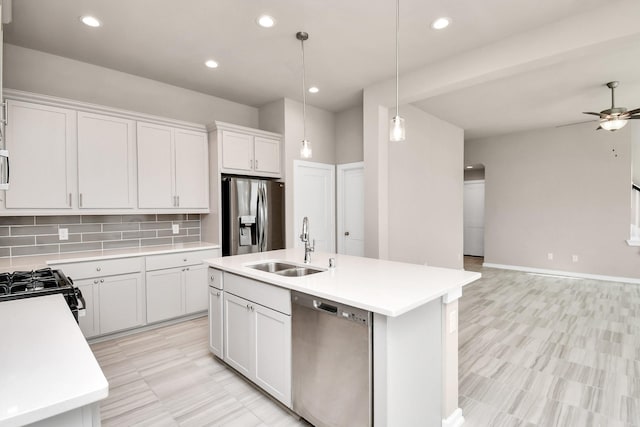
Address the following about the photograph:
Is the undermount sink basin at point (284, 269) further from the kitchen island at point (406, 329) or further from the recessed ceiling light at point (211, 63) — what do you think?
the recessed ceiling light at point (211, 63)

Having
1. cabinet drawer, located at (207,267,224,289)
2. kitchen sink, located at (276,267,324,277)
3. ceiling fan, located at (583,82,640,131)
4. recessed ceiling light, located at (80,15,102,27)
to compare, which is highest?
recessed ceiling light, located at (80,15,102,27)

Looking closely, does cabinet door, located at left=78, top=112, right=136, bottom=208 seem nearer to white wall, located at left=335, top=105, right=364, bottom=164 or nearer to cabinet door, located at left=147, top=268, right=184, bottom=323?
cabinet door, located at left=147, top=268, right=184, bottom=323

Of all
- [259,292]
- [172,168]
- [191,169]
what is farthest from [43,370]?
[191,169]

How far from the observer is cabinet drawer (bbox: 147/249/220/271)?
3451 millimetres

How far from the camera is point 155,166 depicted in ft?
12.1

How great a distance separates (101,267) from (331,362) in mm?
2614

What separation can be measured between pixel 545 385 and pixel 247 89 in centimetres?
446

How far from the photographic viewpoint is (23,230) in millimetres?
3137

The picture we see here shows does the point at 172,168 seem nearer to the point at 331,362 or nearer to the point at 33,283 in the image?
the point at 33,283

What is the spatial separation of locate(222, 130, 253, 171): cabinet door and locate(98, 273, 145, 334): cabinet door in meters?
1.69

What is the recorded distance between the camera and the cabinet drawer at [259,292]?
1.99 m

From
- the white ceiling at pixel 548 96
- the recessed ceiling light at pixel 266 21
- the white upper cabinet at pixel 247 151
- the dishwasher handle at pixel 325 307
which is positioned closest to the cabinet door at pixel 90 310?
the white upper cabinet at pixel 247 151

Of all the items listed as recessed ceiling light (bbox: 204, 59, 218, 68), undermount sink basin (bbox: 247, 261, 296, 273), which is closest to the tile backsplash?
recessed ceiling light (bbox: 204, 59, 218, 68)

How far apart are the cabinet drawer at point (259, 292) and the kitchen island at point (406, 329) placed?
0.6 inches
